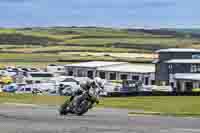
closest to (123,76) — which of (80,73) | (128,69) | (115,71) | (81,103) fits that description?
(128,69)

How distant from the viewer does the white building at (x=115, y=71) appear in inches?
3649

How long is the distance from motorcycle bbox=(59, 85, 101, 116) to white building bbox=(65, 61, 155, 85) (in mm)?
67229

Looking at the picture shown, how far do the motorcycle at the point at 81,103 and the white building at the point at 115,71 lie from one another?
67.2 meters

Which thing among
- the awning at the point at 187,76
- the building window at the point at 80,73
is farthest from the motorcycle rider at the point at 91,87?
the building window at the point at 80,73

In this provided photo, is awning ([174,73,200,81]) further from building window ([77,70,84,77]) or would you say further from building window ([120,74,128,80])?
building window ([77,70,84,77])

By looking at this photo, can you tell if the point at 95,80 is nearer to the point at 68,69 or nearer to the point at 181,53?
the point at 181,53

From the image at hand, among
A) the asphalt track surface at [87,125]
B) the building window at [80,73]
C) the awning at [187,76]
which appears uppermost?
the asphalt track surface at [87,125]

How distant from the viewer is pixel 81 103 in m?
23.6

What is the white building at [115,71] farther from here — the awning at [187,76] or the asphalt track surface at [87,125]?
the asphalt track surface at [87,125]

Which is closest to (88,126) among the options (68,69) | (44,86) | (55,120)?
(55,120)

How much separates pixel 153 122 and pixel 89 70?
81.1 metres

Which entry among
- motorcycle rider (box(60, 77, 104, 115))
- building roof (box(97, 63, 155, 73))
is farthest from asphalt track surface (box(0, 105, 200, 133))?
building roof (box(97, 63, 155, 73))

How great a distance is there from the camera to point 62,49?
193 meters

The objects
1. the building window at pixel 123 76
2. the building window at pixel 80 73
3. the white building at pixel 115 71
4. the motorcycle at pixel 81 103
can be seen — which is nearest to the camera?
the motorcycle at pixel 81 103
